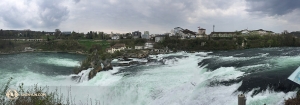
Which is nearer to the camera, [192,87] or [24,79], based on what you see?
[192,87]

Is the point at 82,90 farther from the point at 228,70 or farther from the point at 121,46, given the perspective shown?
the point at 121,46

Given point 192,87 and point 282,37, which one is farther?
point 282,37

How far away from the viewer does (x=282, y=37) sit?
191 ft

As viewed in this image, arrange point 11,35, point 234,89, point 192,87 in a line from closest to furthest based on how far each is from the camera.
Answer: point 234,89 < point 192,87 < point 11,35

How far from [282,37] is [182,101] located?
55.3 meters

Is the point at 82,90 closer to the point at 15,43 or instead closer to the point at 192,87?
the point at 192,87

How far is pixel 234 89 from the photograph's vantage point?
41.2 ft

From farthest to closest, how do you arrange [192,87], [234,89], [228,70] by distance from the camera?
[228,70] < [192,87] < [234,89]

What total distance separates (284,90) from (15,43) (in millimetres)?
91594

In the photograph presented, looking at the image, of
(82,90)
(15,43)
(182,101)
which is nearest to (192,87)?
(182,101)

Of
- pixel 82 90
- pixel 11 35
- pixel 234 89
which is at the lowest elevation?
pixel 82 90

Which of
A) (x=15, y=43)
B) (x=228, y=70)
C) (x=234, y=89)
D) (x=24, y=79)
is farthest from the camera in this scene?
(x=15, y=43)

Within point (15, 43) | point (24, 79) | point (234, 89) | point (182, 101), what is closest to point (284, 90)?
point (234, 89)

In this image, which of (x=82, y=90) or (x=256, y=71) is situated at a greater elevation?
(x=256, y=71)
